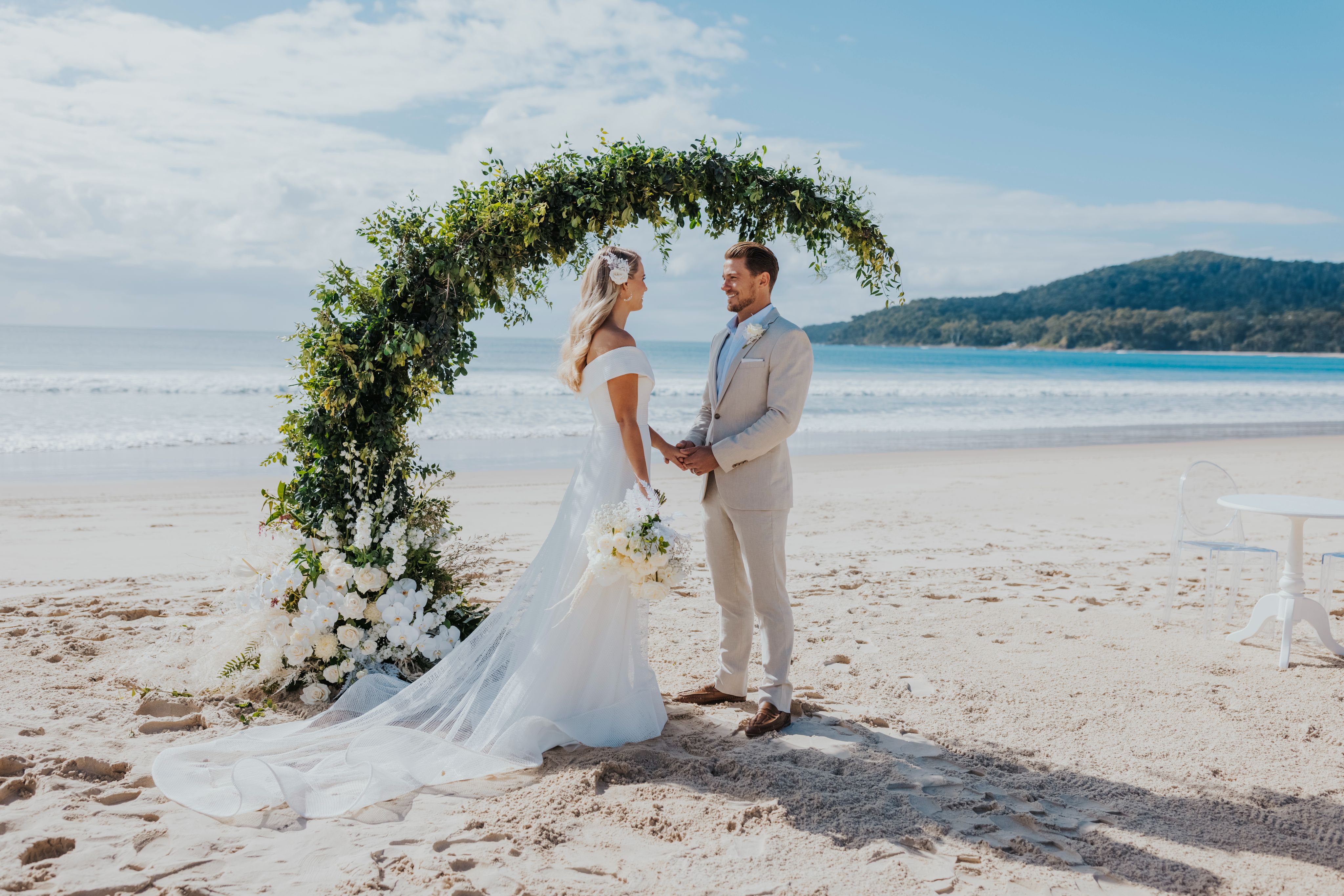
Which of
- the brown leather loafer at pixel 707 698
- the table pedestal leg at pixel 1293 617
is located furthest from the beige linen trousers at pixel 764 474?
the table pedestal leg at pixel 1293 617

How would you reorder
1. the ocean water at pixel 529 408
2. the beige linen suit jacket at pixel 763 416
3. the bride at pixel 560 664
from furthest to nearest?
the ocean water at pixel 529 408, the beige linen suit jacket at pixel 763 416, the bride at pixel 560 664

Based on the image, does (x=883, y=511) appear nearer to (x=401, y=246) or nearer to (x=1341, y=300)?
(x=401, y=246)

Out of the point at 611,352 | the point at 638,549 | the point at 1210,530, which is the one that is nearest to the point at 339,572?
the point at 638,549

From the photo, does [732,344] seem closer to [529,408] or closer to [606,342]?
[606,342]

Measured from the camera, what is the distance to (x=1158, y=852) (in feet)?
9.83

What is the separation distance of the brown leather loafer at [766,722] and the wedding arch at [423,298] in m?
1.76

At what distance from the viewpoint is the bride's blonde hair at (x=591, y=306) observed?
3904 millimetres

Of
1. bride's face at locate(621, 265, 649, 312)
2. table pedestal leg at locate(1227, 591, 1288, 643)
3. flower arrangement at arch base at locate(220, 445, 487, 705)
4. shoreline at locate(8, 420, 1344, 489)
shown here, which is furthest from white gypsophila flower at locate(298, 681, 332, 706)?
shoreline at locate(8, 420, 1344, 489)

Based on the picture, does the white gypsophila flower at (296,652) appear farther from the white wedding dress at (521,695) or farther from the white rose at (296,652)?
the white wedding dress at (521,695)

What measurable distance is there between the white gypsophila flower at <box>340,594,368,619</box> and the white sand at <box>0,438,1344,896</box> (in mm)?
569

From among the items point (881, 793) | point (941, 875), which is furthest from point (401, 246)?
point (941, 875)

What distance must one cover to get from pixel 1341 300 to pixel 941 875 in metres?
84.4

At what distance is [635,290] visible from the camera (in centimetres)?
398

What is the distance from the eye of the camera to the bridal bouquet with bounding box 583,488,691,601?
3.64 meters
